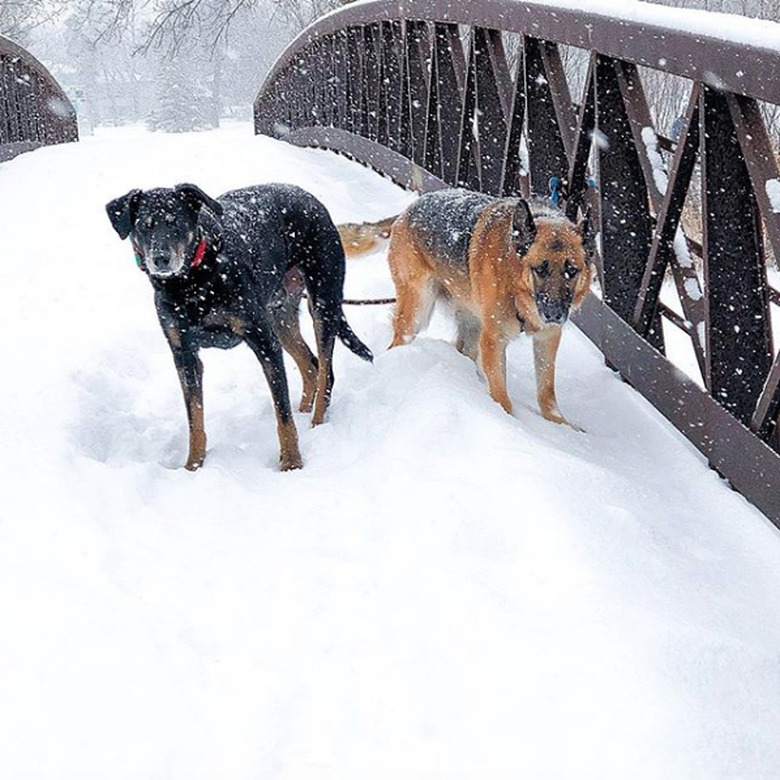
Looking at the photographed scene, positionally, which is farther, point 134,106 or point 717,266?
point 134,106

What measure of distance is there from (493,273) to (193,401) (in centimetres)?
162

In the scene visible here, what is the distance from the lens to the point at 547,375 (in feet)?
15.4

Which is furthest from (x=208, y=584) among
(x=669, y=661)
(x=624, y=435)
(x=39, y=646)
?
(x=624, y=435)

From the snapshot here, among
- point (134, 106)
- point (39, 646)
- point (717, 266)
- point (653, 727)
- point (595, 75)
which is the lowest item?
point (134, 106)

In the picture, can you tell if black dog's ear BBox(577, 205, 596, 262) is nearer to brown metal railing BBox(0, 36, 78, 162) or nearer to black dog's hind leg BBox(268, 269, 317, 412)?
black dog's hind leg BBox(268, 269, 317, 412)

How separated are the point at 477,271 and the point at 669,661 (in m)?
2.46

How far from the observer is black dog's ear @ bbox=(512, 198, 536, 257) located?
406 cm

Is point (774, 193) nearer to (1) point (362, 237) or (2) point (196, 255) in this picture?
(2) point (196, 255)

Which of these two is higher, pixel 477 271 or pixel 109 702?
pixel 477 271

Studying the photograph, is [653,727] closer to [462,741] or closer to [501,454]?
[462,741]

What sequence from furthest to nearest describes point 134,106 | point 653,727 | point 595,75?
point 134,106 → point 595,75 → point 653,727

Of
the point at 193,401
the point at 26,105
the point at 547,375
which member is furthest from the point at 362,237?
the point at 26,105

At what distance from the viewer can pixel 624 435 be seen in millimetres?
4629

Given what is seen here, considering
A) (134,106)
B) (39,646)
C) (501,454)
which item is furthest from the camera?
(134,106)
